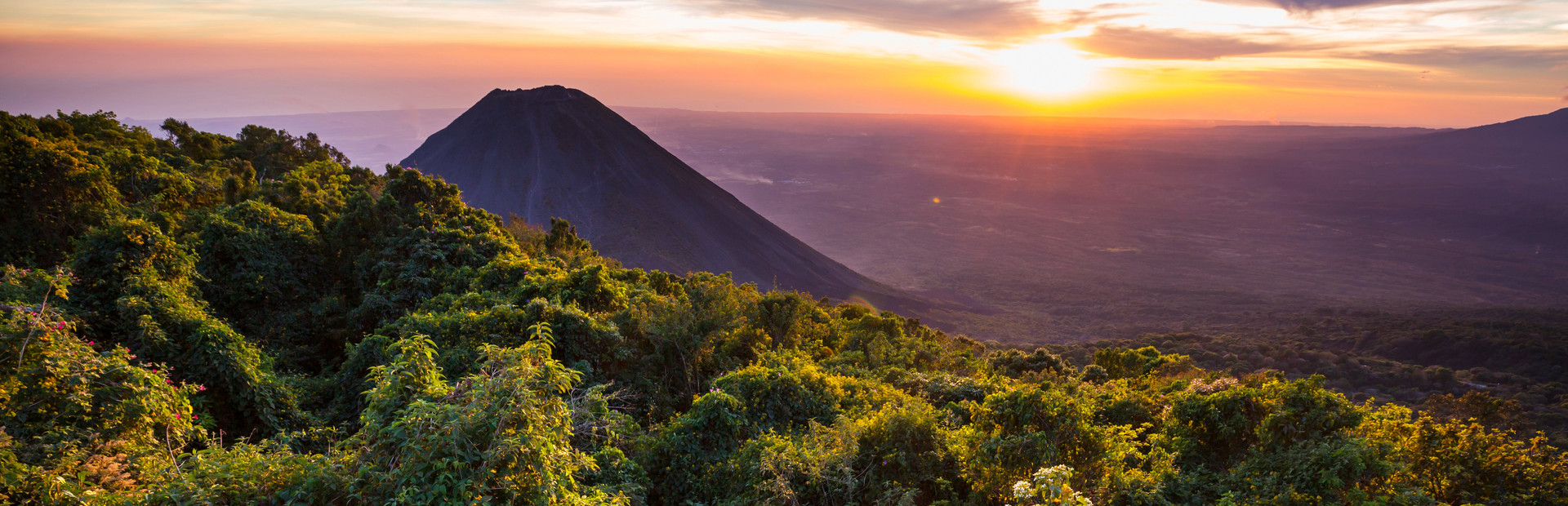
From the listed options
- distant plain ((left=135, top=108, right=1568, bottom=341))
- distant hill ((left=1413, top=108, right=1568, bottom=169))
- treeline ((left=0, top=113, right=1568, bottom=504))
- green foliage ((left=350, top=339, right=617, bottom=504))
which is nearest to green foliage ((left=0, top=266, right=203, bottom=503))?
treeline ((left=0, top=113, right=1568, bottom=504))

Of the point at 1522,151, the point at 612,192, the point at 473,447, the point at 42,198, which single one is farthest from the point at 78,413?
the point at 1522,151

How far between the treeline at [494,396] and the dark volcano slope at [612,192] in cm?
4386

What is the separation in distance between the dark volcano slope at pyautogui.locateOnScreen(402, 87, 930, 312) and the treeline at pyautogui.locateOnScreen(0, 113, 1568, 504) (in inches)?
1727

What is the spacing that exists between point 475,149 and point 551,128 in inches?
408

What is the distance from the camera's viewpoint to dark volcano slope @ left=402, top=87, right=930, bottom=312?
7088cm

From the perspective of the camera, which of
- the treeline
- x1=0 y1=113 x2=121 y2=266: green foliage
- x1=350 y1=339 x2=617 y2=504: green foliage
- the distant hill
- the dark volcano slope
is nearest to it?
x1=350 y1=339 x2=617 y2=504: green foliage

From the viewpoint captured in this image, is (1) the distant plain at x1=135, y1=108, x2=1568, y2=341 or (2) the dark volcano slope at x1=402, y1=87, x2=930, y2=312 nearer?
(2) the dark volcano slope at x1=402, y1=87, x2=930, y2=312

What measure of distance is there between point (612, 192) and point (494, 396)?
2948 inches

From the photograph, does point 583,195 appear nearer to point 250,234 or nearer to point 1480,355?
point 250,234

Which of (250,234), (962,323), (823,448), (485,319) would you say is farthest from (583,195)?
(823,448)

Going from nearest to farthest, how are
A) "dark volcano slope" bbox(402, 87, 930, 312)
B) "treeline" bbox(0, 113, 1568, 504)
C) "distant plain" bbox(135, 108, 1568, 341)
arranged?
"treeline" bbox(0, 113, 1568, 504) → "dark volcano slope" bbox(402, 87, 930, 312) → "distant plain" bbox(135, 108, 1568, 341)

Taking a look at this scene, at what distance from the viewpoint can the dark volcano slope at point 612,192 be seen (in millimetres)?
70875

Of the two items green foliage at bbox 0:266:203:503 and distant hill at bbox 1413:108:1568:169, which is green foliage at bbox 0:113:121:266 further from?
distant hill at bbox 1413:108:1568:169

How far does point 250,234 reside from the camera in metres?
18.2
